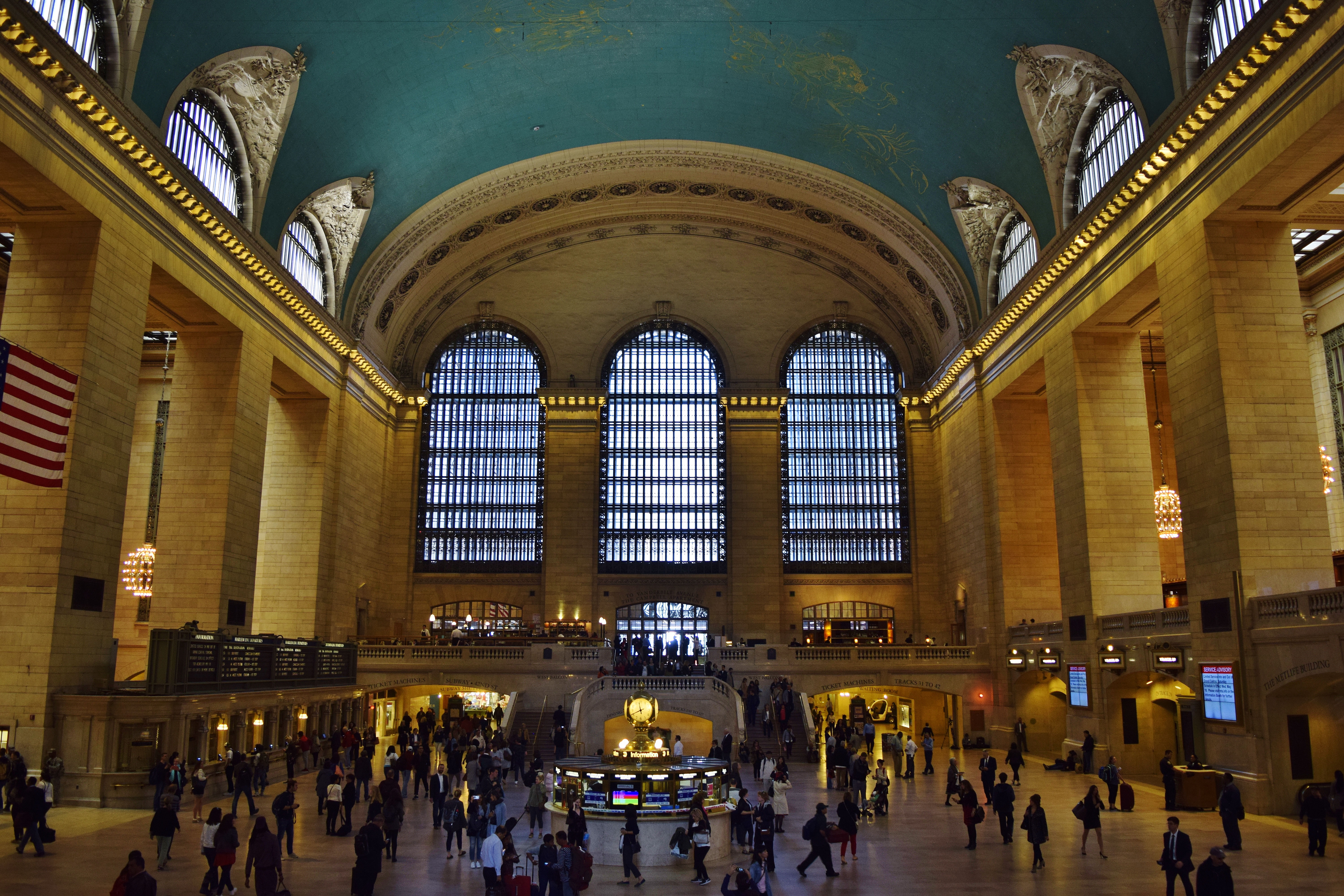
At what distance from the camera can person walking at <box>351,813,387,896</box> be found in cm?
1066

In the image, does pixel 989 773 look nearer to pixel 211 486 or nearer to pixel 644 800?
pixel 644 800

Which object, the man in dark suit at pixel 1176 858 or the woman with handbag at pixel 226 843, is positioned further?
the woman with handbag at pixel 226 843

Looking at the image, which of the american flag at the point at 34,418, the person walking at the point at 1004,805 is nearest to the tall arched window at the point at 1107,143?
the person walking at the point at 1004,805

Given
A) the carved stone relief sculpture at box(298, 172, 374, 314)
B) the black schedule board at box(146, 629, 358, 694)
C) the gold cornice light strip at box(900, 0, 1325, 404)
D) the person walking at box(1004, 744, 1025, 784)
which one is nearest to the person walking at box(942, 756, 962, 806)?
the person walking at box(1004, 744, 1025, 784)

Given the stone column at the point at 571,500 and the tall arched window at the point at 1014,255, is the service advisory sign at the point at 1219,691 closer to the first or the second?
the tall arched window at the point at 1014,255

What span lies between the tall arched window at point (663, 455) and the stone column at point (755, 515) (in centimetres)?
91

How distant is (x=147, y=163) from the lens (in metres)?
20.7

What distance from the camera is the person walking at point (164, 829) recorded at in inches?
490

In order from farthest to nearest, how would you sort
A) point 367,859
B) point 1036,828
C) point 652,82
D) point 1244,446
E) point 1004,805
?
point 652,82 → point 1244,446 → point 1004,805 → point 1036,828 → point 367,859

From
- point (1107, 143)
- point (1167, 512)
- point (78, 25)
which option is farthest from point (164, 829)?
point (1107, 143)

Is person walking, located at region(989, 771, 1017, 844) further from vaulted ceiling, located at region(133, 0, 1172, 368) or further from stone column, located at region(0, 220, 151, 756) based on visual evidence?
stone column, located at region(0, 220, 151, 756)

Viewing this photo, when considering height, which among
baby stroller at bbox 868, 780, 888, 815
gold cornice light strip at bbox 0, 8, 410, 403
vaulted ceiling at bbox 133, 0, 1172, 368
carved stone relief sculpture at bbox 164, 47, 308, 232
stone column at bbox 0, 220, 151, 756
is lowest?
baby stroller at bbox 868, 780, 888, 815

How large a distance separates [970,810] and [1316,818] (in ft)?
14.6

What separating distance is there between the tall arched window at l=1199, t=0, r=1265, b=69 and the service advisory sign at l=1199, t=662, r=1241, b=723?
36.0 ft
